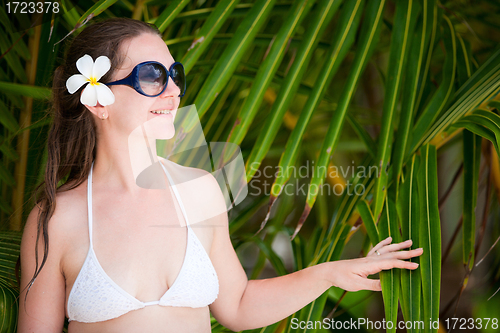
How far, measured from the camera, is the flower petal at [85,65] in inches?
22.1

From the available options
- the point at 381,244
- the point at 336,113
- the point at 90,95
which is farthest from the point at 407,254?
the point at 90,95

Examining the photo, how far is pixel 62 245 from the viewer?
58 cm

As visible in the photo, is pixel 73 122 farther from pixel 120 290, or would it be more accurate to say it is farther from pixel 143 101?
pixel 120 290

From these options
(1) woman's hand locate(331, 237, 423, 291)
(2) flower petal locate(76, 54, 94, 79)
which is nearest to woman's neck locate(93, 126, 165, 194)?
(2) flower petal locate(76, 54, 94, 79)

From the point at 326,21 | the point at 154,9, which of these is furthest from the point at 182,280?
the point at 154,9

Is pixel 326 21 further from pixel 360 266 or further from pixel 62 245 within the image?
pixel 62 245

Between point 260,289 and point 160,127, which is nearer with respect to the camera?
point 160,127

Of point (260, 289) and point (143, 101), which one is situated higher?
point (143, 101)

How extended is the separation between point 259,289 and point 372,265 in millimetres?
207

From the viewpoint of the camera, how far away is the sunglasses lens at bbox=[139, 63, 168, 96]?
1.80ft

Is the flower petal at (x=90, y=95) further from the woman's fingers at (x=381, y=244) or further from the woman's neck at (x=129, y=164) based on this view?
the woman's fingers at (x=381, y=244)

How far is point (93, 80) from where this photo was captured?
0.56m

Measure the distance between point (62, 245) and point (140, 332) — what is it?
0.58 ft

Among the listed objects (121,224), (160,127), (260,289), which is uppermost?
(160,127)
